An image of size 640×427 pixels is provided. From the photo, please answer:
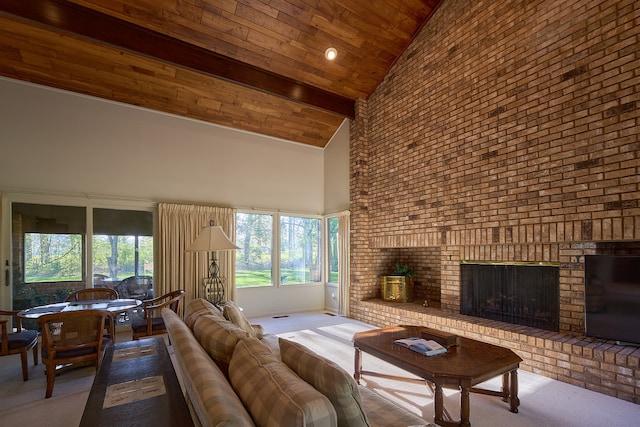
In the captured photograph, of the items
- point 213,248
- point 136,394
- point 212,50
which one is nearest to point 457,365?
point 136,394

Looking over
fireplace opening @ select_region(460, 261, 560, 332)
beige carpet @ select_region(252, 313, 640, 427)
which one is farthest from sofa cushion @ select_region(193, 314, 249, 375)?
fireplace opening @ select_region(460, 261, 560, 332)

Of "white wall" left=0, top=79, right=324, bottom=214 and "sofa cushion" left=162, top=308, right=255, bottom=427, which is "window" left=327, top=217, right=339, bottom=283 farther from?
"sofa cushion" left=162, top=308, right=255, bottom=427

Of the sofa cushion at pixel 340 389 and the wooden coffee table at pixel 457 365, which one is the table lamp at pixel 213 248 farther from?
the sofa cushion at pixel 340 389

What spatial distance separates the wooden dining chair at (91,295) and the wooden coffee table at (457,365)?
3453 mm

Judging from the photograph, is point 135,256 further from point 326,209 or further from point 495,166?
point 495,166

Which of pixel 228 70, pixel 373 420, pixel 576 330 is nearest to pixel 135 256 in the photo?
pixel 228 70

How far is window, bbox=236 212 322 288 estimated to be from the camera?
6.36m

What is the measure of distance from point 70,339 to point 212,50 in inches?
158

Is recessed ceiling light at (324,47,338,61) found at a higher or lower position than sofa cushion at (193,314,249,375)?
higher

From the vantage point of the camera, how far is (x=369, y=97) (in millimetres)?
6297

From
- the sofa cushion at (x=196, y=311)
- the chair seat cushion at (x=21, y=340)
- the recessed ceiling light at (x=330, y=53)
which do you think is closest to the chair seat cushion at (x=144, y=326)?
the chair seat cushion at (x=21, y=340)

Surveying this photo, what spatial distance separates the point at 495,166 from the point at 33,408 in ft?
17.2

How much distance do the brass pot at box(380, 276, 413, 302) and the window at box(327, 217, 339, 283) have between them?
133cm

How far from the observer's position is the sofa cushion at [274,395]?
106 centimetres
